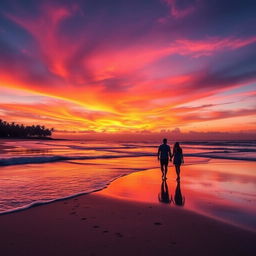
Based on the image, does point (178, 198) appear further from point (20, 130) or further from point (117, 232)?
point (20, 130)

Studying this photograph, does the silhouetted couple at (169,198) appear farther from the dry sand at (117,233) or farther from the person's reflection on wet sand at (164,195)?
the dry sand at (117,233)

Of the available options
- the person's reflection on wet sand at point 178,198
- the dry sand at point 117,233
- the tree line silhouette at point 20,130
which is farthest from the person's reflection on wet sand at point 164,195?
the tree line silhouette at point 20,130

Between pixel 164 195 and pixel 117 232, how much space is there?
13.9 feet

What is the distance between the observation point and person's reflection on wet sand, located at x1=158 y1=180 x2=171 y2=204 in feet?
28.2

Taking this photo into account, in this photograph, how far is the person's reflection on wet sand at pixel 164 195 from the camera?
8586 mm

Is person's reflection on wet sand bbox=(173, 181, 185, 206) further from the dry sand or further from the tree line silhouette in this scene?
the tree line silhouette

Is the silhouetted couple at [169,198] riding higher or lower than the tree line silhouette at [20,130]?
lower

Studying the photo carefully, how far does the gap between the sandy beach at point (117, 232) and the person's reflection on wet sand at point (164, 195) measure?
823 mm

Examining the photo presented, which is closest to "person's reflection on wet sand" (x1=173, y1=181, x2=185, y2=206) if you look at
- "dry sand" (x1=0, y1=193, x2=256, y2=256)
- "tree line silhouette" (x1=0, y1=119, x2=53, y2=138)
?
"dry sand" (x1=0, y1=193, x2=256, y2=256)

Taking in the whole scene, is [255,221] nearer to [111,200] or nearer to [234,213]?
[234,213]

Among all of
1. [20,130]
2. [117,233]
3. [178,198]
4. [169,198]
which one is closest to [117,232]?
[117,233]

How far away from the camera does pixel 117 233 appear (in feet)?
18.0

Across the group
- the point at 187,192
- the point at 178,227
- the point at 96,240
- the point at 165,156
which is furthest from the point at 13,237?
the point at 165,156

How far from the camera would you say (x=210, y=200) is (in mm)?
8594
